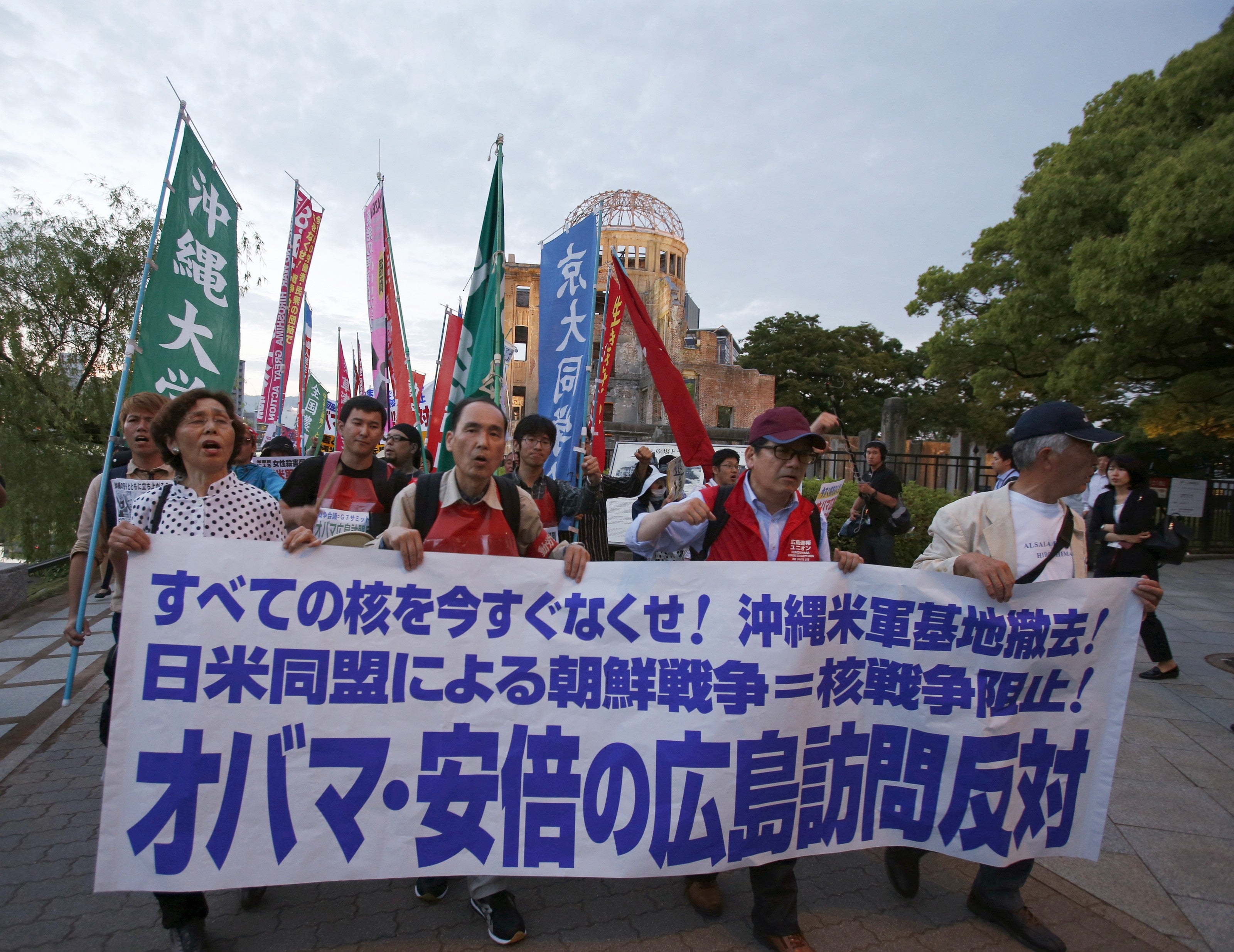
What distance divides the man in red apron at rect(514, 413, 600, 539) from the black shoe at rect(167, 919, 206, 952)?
2.30 meters

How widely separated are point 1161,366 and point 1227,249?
279 centimetres

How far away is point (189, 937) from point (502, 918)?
991mm

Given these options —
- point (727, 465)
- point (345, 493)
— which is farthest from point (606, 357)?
point (345, 493)

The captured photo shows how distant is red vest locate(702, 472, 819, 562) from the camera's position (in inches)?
107

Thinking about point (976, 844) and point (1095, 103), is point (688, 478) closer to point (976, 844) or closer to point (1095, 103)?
point (976, 844)

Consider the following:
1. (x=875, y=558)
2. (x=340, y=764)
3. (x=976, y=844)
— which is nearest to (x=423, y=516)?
(x=340, y=764)

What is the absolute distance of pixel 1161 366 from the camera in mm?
12602

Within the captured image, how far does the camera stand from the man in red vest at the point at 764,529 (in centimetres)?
250

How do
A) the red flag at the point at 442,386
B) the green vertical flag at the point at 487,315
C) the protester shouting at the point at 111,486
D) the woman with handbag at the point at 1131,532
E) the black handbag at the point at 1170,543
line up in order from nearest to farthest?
the protester shouting at the point at 111,486 < the green vertical flag at the point at 487,315 < the black handbag at the point at 1170,543 < the woman with handbag at the point at 1131,532 < the red flag at the point at 442,386

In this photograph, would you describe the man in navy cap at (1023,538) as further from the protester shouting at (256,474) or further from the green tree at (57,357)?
the green tree at (57,357)

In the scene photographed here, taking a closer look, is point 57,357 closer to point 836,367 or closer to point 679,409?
point 679,409

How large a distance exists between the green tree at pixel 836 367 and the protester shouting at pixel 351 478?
116 ft

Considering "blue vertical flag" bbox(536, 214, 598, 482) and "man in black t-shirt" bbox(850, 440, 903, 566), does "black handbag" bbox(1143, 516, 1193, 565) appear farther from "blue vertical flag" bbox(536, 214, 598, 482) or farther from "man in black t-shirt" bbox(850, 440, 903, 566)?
"blue vertical flag" bbox(536, 214, 598, 482)

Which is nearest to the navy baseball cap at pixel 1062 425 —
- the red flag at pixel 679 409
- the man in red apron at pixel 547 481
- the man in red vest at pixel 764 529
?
the man in red vest at pixel 764 529
